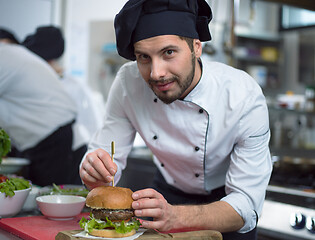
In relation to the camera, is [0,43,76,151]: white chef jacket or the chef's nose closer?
the chef's nose

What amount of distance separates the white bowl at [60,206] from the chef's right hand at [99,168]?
0.11 metres

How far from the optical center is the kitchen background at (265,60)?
2.59 metres

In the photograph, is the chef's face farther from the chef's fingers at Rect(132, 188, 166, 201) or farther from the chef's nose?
the chef's fingers at Rect(132, 188, 166, 201)

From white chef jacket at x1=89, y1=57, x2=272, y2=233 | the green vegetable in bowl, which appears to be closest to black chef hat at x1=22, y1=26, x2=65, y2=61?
white chef jacket at x1=89, y1=57, x2=272, y2=233

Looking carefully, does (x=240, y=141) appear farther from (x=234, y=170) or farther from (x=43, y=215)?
(x=43, y=215)

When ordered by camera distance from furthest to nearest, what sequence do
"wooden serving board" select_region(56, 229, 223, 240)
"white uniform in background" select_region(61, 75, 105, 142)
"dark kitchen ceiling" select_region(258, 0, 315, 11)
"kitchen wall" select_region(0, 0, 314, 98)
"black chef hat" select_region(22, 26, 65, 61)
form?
1. "kitchen wall" select_region(0, 0, 314, 98)
2. "white uniform in background" select_region(61, 75, 105, 142)
3. "black chef hat" select_region(22, 26, 65, 61)
4. "dark kitchen ceiling" select_region(258, 0, 315, 11)
5. "wooden serving board" select_region(56, 229, 223, 240)

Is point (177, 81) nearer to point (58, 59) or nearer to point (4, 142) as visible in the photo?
point (4, 142)

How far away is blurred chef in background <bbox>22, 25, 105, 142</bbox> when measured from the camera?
142 inches

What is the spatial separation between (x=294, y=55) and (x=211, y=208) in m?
6.16

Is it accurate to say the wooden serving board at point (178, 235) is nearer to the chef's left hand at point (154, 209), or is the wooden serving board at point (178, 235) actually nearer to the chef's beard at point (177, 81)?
the chef's left hand at point (154, 209)

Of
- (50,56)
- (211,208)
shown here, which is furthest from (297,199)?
(50,56)

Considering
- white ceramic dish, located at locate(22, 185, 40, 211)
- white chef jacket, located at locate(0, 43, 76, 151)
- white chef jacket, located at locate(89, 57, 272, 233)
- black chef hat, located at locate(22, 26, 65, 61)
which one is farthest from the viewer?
black chef hat, located at locate(22, 26, 65, 61)

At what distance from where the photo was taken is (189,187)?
1885 mm

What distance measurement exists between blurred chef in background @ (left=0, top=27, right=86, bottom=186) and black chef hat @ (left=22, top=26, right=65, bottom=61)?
2.24ft
